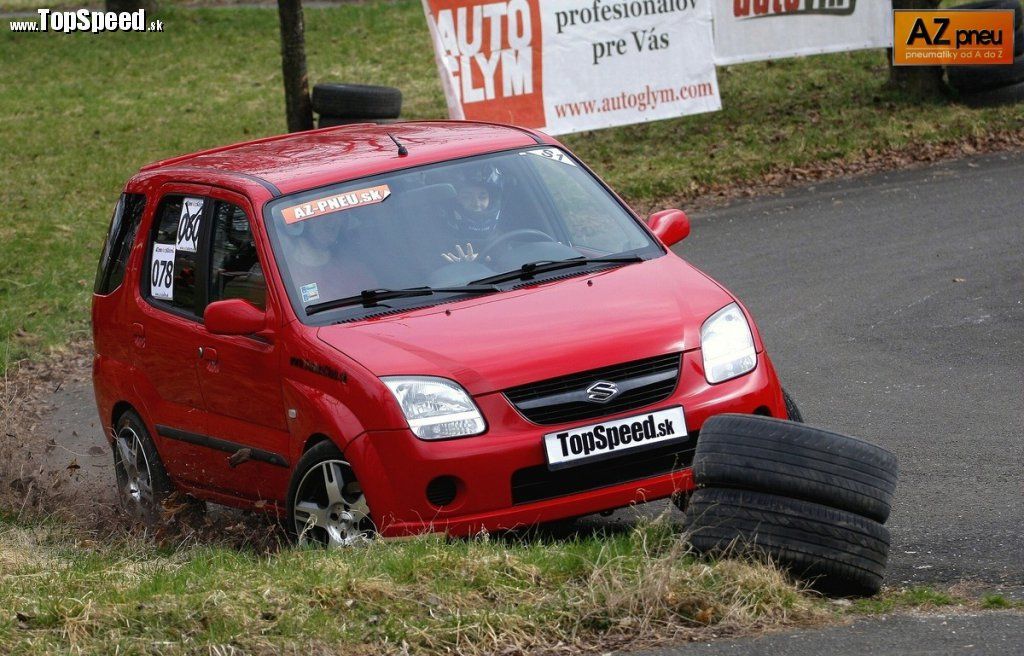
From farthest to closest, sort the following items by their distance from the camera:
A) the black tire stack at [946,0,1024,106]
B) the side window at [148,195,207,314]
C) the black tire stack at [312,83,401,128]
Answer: the black tire stack at [946,0,1024,106] < the black tire stack at [312,83,401,128] < the side window at [148,195,207,314]

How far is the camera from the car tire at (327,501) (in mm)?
6180

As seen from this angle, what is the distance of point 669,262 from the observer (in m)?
7.01

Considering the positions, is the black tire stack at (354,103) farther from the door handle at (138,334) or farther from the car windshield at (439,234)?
the car windshield at (439,234)

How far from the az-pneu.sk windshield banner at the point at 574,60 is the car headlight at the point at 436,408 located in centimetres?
1012

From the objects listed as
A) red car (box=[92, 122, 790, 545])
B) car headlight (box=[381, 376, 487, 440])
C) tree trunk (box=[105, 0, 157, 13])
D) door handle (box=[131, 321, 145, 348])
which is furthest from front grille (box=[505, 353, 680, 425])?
tree trunk (box=[105, 0, 157, 13])

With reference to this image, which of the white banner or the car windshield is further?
the white banner

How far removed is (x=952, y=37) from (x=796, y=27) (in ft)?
5.74

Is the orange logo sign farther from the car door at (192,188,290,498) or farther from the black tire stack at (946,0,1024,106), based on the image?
the car door at (192,188,290,498)

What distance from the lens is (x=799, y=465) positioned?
5375 mm

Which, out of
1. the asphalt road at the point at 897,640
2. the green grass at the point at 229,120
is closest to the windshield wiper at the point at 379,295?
the asphalt road at the point at 897,640

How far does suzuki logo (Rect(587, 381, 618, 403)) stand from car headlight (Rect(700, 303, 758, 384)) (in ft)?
1.50

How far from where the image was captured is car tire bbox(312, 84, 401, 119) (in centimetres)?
1603

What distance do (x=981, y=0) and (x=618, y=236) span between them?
11.6 meters

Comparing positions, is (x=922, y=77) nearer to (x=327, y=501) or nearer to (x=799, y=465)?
(x=327, y=501)
